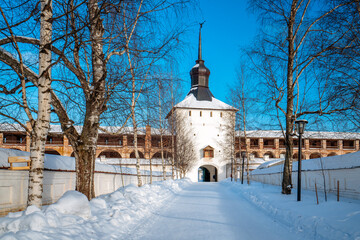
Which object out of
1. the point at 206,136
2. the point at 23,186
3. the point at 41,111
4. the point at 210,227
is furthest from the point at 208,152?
the point at 41,111

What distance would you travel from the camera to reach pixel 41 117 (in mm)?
4867

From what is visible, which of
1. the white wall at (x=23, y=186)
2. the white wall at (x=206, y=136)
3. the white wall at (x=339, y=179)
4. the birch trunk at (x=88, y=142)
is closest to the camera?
the white wall at (x=23, y=186)

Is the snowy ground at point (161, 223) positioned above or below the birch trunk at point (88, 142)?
below

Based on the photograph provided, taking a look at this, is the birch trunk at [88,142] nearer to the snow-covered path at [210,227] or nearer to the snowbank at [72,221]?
the snowbank at [72,221]

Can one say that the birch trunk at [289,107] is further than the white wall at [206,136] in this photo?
No

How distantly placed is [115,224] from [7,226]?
6.86ft

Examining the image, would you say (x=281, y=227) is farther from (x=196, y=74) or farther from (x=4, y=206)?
(x=196, y=74)

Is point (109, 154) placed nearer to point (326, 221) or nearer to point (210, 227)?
point (210, 227)

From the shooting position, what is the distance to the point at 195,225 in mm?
6492

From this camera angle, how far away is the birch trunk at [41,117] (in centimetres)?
475

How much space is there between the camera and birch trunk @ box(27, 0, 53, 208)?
4.75 metres

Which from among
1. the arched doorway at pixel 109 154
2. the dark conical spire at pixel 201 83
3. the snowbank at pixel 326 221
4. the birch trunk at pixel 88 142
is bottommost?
the arched doorway at pixel 109 154

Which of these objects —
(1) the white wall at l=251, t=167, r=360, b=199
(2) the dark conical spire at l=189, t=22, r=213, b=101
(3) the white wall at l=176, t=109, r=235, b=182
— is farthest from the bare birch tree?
(2) the dark conical spire at l=189, t=22, r=213, b=101

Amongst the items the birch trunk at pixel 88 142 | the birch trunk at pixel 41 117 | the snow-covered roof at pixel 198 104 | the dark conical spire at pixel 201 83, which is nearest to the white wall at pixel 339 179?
the birch trunk at pixel 88 142
